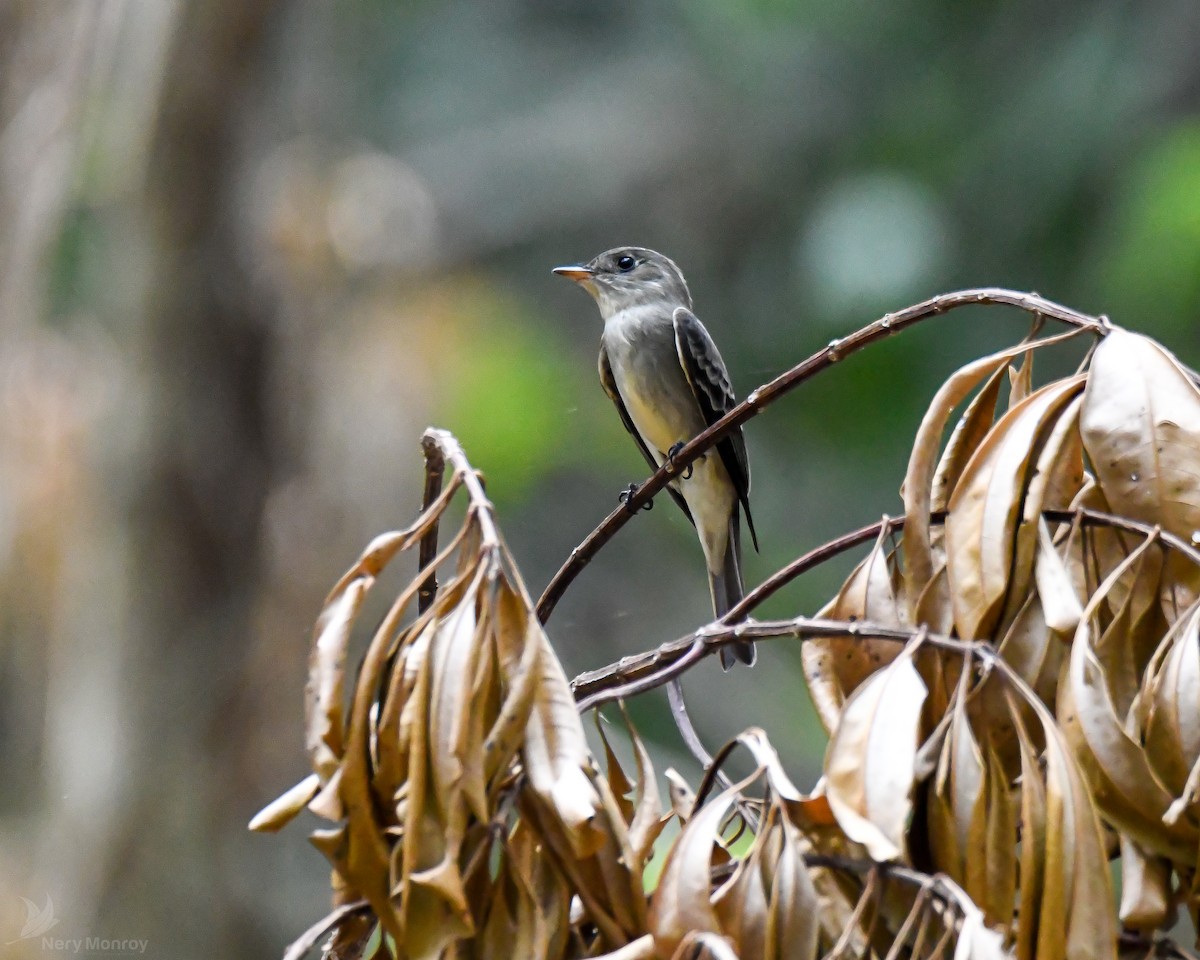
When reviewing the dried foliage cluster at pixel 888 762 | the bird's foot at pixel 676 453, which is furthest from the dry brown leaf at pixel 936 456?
the bird's foot at pixel 676 453

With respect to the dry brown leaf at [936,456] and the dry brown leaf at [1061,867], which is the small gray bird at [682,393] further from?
the dry brown leaf at [1061,867]

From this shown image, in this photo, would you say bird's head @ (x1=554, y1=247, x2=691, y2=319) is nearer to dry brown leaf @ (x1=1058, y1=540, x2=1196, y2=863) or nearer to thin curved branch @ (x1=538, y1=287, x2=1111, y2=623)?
thin curved branch @ (x1=538, y1=287, x2=1111, y2=623)

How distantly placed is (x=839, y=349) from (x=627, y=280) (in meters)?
3.61

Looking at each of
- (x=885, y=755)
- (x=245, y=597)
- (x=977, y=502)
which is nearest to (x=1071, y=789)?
(x=885, y=755)

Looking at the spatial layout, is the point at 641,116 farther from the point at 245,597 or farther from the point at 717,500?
the point at 717,500

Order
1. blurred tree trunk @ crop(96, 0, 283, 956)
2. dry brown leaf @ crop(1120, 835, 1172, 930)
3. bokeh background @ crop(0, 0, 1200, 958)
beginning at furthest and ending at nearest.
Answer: bokeh background @ crop(0, 0, 1200, 958) < blurred tree trunk @ crop(96, 0, 283, 956) < dry brown leaf @ crop(1120, 835, 1172, 930)

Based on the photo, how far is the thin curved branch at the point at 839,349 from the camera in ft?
7.39

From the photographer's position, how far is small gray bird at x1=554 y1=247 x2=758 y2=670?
19.0ft

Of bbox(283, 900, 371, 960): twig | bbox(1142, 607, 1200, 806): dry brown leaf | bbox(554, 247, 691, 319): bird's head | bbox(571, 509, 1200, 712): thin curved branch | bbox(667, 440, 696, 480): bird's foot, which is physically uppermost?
bbox(554, 247, 691, 319): bird's head

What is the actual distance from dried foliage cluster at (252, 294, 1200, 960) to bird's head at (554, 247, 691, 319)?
3.88 meters

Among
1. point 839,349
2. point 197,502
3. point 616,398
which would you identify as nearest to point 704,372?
point 616,398

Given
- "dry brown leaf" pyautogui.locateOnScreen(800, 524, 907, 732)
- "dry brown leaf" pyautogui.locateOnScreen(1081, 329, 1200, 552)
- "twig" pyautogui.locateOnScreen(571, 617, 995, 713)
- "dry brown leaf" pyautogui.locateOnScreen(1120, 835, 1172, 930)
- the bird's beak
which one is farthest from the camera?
the bird's beak

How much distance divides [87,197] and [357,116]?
6078 mm

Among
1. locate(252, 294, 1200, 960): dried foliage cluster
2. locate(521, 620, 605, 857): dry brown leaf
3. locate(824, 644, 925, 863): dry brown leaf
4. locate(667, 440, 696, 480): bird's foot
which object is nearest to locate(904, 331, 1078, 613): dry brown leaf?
locate(252, 294, 1200, 960): dried foliage cluster
